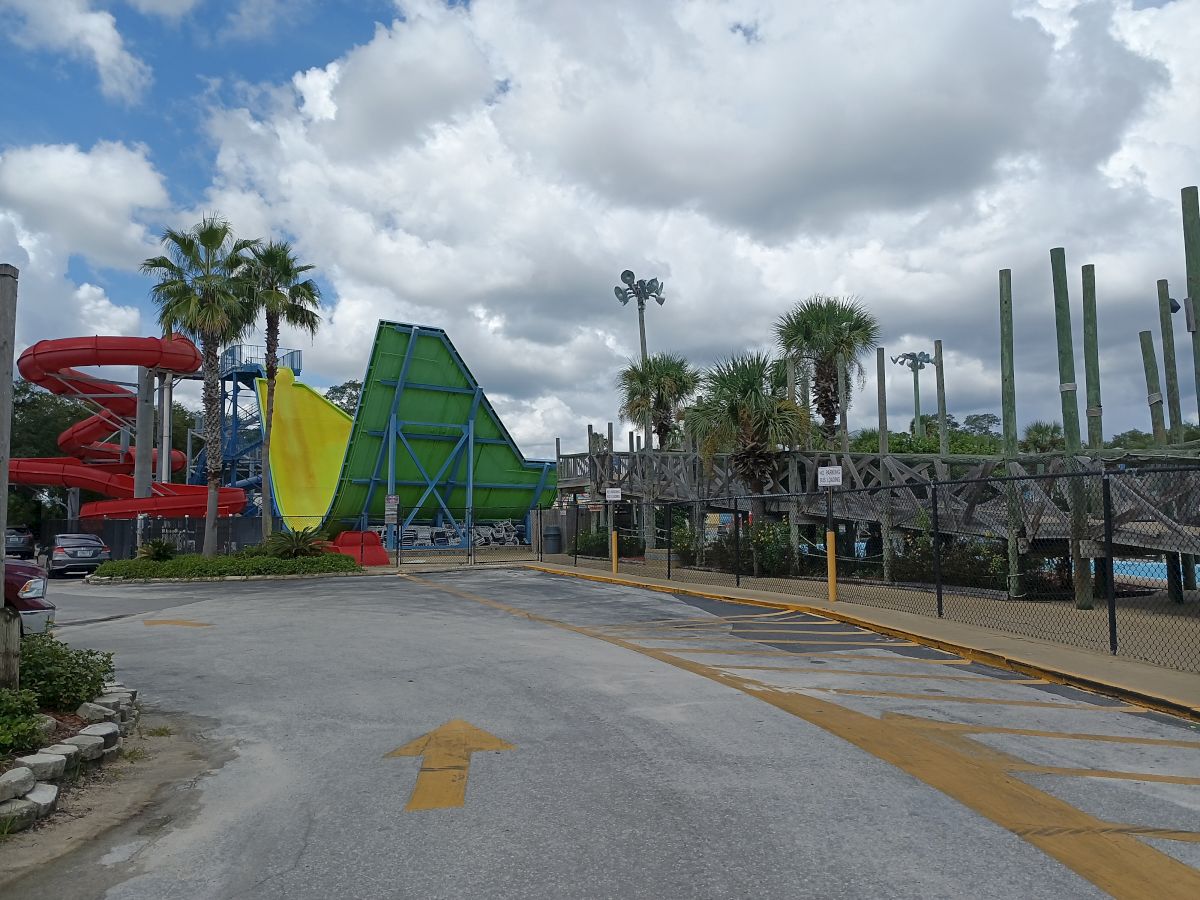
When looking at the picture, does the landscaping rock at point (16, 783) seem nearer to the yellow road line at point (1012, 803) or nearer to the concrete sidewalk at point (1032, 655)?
the yellow road line at point (1012, 803)

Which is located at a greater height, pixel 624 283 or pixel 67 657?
pixel 624 283

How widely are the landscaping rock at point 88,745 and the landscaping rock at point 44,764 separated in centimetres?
41

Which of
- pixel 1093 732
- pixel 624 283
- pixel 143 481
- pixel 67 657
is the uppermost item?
pixel 624 283

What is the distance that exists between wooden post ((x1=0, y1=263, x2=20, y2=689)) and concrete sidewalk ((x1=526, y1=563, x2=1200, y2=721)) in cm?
1000

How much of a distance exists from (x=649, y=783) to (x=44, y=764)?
13.0ft

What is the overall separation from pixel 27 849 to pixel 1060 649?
11.4 m

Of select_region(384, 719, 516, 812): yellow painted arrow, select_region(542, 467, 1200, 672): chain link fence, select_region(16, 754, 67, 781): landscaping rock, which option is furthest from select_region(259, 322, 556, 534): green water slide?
select_region(16, 754, 67, 781): landscaping rock

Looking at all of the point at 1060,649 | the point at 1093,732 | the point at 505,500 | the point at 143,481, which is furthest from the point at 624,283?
the point at 1093,732

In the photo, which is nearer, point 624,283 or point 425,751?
point 425,751

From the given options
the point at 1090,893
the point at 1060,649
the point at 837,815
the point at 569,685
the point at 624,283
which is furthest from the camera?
the point at 624,283

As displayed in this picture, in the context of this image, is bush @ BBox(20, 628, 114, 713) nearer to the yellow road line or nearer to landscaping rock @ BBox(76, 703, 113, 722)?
landscaping rock @ BBox(76, 703, 113, 722)

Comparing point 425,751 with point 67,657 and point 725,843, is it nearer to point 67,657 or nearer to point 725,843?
point 725,843

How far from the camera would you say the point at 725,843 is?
4.80 m

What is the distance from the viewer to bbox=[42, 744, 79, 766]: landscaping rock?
608cm
